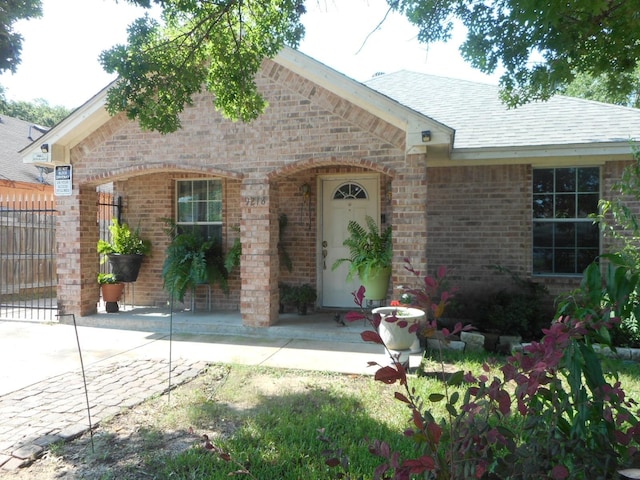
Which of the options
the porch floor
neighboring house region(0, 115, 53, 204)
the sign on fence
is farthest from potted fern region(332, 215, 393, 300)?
neighboring house region(0, 115, 53, 204)

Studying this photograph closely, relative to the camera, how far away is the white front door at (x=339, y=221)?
916 centimetres

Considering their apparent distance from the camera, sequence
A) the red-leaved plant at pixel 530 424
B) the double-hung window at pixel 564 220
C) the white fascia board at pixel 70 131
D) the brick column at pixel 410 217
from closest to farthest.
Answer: the red-leaved plant at pixel 530 424 → the brick column at pixel 410 217 → the white fascia board at pixel 70 131 → the double-hung window at pixel 564 220

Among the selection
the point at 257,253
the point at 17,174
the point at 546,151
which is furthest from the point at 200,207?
the point at 17,174

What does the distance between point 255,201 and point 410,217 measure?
2397mm

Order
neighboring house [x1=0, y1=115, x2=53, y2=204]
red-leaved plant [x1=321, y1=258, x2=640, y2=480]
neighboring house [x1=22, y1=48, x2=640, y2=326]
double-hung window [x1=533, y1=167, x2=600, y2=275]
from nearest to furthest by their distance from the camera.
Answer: red-leaved plant [x1=321, y1=258, x2=640, y2=480]
neighboring house [x1=22, y1=48, x2=640, y2=326]
double-hung window [x1=533, y1=167, x2=600, y2=275]
neighboring house [x1=0, y1=115, x2=53, y2=204]

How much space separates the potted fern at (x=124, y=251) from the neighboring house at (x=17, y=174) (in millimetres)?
5850

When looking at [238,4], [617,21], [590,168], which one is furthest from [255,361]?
[590,168]

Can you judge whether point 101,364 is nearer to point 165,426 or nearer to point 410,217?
point 165,426

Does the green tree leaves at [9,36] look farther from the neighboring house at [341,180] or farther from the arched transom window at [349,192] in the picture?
the arched transom window at [349,192]

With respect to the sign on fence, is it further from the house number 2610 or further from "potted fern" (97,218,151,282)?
the house number 2610

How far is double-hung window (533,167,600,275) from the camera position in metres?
8.34

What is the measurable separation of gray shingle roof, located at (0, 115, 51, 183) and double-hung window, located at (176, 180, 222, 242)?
7387mm

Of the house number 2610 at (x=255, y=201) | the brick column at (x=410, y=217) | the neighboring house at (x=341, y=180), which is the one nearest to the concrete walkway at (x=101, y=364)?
the neighboring house at (x=341, y=180)

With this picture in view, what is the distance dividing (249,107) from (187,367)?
3.20 m
